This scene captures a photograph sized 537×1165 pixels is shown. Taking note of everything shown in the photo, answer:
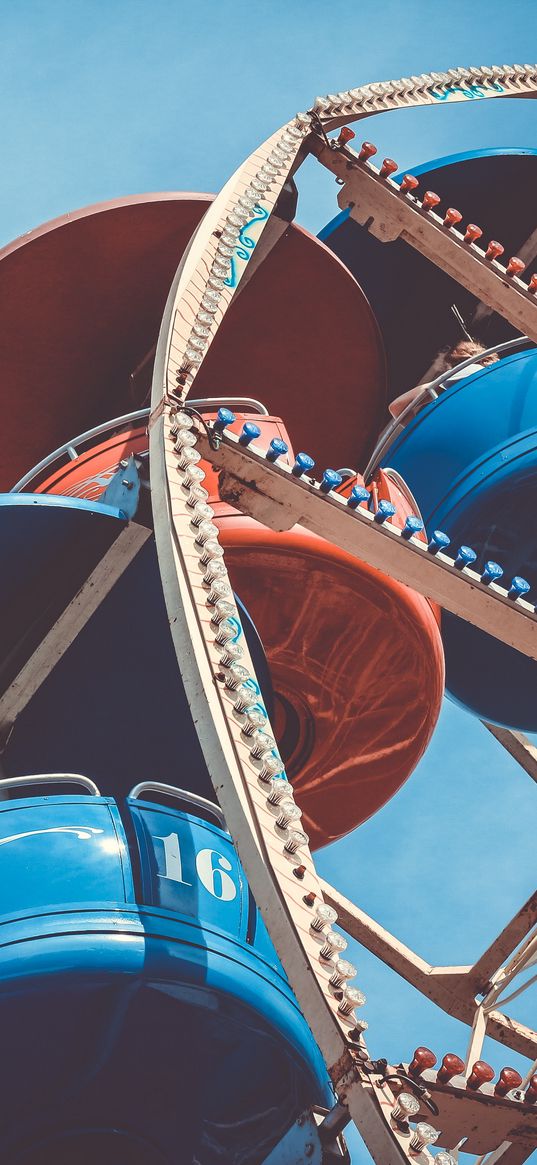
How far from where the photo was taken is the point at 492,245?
9992mm

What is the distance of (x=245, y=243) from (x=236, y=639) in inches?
145

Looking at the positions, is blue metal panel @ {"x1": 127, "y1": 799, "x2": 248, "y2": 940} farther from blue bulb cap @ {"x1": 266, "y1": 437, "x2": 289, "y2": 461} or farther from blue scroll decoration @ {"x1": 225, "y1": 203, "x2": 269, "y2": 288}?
blue scroll decoration @ {"x1": 225, "y1": 203, "x2": 269, "y2": 288}

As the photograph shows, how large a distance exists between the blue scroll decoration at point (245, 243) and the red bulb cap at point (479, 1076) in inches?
184

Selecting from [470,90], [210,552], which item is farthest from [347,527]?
[470,90]

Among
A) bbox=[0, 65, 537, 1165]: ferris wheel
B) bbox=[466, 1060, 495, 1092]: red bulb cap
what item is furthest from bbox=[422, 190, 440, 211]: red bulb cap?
bbox=[466, 1060, 495, 1092]: red bulb cap

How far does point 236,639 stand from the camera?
223 inches

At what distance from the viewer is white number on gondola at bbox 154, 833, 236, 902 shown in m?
5.36

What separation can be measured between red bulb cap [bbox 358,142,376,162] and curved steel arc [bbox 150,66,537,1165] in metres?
0.73

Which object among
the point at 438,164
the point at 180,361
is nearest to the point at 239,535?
the point at 180,361

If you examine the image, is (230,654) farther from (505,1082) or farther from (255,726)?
(505,1082)

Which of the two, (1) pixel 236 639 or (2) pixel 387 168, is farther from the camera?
(2) pixel 387 168

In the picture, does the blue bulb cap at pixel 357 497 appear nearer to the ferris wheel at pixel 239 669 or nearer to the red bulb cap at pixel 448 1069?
the ferris wheel at pixel 239 669

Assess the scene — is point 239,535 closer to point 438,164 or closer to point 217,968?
point 217,968

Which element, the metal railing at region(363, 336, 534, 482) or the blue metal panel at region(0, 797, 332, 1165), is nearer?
the blue metal panel at region(0, 797, 332, 1165)
